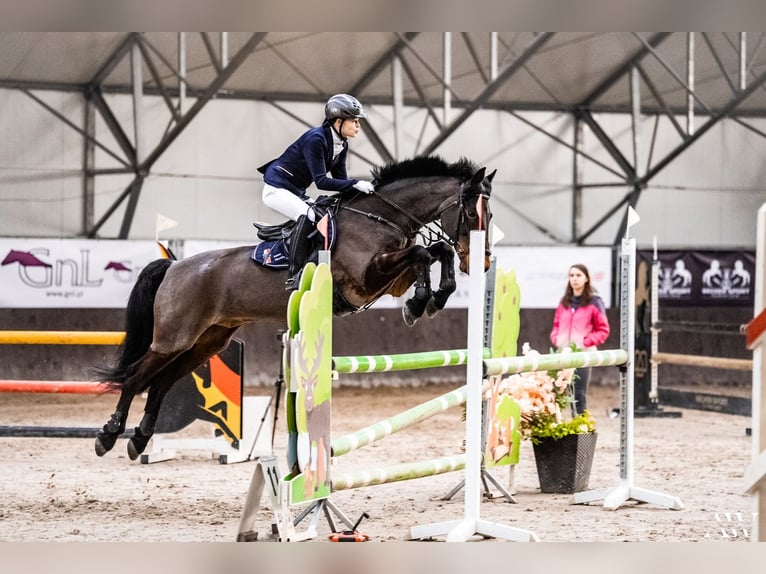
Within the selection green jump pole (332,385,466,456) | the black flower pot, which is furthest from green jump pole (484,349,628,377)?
the black flower pot

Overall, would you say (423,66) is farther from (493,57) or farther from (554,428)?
(554,428)

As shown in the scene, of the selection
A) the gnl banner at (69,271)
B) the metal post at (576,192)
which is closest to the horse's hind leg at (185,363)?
the gnl banner at (69,271)

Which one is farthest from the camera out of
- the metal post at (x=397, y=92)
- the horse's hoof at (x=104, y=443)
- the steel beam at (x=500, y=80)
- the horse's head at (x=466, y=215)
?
the metal post at (x=397, y=92)

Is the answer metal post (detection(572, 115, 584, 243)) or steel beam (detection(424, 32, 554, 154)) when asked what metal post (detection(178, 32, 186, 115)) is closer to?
steel beam (detection(424, 32, 554, 154))

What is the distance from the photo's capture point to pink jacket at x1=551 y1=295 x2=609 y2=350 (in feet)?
19.3

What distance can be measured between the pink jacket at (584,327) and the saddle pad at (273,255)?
6.44 feet

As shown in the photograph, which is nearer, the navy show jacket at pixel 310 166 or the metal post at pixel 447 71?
the navy show jacket at pixel 310 166

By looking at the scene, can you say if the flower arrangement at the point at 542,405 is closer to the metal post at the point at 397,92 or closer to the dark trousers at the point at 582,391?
the dark trousers at the point at 582,391

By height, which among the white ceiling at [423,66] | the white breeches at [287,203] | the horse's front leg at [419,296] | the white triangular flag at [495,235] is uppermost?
the white ceiling at [423,66]

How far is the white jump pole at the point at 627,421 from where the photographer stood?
4414 millimetres

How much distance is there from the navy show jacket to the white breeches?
38mm

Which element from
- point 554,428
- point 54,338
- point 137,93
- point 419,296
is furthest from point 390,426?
point 137,93

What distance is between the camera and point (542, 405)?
4.80 m
